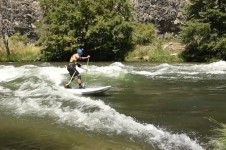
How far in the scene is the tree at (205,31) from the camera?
1334 inches

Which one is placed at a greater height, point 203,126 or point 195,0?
point 195,0

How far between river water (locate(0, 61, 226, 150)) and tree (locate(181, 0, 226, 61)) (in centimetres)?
1182

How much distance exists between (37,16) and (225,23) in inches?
916

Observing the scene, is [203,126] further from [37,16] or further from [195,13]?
[37,16]

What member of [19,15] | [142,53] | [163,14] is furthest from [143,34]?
[19,15]

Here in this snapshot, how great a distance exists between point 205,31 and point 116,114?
75.6ft

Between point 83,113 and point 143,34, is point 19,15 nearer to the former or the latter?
point 143,34

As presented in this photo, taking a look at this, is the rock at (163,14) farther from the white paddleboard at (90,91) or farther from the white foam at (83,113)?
the white paddleboard at (90,91)

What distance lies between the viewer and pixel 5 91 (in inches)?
741

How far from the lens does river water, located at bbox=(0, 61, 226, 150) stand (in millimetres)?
10047

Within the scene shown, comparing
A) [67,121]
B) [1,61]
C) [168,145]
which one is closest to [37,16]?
[1,61]

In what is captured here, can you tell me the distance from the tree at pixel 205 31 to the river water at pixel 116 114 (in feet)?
38.8

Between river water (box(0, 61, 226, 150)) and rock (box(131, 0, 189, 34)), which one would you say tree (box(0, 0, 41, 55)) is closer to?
rock (box(131, 0, 189, 34))

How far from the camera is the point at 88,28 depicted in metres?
37.3
